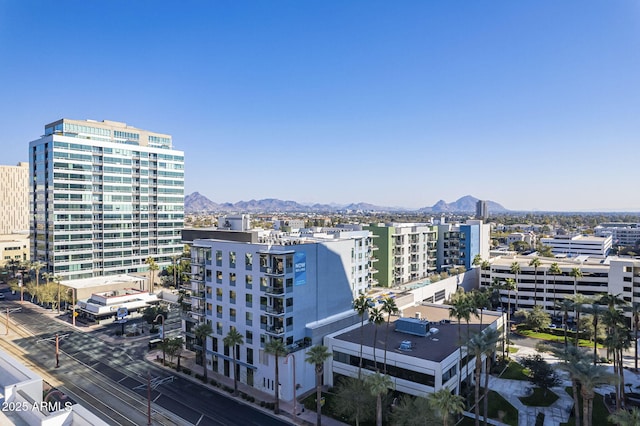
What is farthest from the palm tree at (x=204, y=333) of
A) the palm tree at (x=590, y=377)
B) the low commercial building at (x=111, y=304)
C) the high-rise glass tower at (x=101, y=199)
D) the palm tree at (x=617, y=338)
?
the high-rise glass tower at (x=101, y=199)

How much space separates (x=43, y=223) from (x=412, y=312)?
115m

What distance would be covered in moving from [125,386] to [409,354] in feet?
144

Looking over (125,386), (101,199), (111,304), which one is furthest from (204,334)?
(101,199)

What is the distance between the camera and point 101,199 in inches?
5202

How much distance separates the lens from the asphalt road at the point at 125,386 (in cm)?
5397

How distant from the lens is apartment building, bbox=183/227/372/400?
6169 centimetres

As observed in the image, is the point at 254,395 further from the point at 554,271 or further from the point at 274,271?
the point at 554,271

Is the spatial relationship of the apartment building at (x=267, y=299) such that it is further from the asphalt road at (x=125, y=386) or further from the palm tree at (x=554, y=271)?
the palm tree at (x=554, y=271)

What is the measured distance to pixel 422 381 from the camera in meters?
54.1

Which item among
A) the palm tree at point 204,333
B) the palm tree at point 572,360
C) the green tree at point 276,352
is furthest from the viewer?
the palm tree at point 204,333

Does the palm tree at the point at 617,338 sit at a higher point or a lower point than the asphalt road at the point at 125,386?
higher

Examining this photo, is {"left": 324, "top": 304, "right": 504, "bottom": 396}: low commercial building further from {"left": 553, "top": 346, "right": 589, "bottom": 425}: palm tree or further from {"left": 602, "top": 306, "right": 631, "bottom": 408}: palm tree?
{"left": 602, "top": 306, "right": 631, "bottom": 408}: palm tree

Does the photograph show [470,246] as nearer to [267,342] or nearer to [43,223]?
[267,342]

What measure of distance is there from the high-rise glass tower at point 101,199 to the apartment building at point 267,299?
72.5 m
